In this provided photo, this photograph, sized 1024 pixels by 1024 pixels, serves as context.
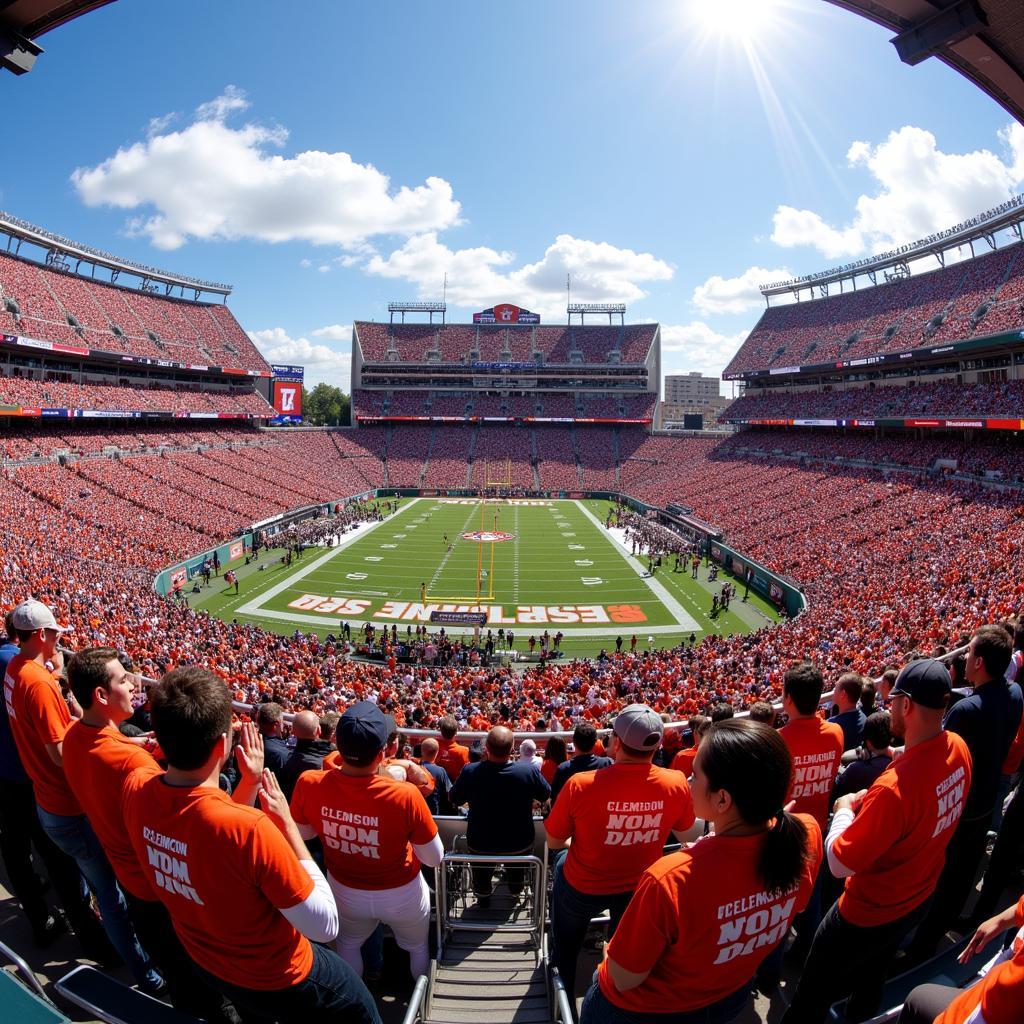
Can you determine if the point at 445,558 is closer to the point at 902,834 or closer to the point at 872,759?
the point at 872,759

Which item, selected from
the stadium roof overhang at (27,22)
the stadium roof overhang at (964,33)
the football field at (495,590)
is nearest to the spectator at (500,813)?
the stadium roof overhang at (964,33)

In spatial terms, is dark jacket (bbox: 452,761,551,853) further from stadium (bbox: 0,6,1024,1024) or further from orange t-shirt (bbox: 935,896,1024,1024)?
orange t-shirt (bbox: 935,896,1024,1024)

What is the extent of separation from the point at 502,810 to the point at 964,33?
572 centimetres

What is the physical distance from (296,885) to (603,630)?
24.4m

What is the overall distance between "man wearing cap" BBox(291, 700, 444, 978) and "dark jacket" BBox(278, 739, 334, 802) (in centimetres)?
112

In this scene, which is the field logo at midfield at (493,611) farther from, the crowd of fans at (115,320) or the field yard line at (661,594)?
the crowd of fans at (115,320)

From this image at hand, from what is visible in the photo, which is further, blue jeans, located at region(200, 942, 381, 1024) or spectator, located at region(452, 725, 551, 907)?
spectator, located at region(452, 725, 551, 907)

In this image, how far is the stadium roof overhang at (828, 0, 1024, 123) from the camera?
414 cm

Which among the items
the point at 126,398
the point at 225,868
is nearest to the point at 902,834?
the point at 225,868

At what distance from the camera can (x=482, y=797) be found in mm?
4453

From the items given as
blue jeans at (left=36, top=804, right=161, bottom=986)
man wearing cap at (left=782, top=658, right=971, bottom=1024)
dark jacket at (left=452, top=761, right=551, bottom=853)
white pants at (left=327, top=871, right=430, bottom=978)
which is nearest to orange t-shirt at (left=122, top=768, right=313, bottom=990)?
white pants at (left=327, top=871, right=430, bottom=978)

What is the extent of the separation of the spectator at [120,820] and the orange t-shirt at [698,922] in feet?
7.22

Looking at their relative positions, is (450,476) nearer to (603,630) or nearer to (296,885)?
(603,630)

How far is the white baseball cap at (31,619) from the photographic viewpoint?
4.20 meters
